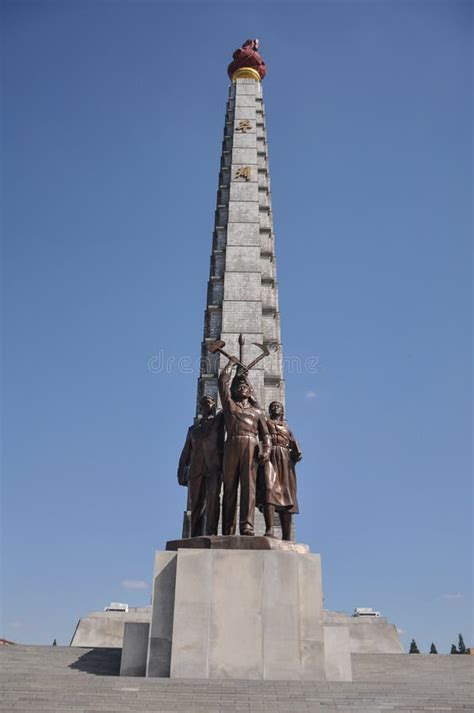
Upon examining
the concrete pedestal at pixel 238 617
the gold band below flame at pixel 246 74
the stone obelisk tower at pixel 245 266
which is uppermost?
the gold band below flame at pixel 246 74

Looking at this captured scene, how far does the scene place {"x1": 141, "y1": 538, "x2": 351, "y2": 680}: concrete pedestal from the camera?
27.8 ft

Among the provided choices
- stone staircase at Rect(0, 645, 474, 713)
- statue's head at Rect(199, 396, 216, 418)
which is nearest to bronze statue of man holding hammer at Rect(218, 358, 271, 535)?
statue's head at Rect(199, 396, 216, 418)

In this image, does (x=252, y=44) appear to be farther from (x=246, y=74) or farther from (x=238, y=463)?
(x=238, y=463)

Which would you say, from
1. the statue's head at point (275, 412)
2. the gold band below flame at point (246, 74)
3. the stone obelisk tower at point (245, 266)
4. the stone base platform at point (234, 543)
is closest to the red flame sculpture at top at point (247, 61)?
the gold band below flame at point (246, 74)

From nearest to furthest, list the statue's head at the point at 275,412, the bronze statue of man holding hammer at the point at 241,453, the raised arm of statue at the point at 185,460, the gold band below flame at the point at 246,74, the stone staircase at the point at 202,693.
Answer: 1. the stone staircase at the point at 202,693
2. the bronze statue of man holding hammer at the point at 241,453
3. the raised arm of statue at the point at 185,460
4. the statue's head at the point at 275,412
5. the gold band below flame at the point at 246,74

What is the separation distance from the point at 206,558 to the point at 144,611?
7185 mm

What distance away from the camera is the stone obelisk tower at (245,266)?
18.5m

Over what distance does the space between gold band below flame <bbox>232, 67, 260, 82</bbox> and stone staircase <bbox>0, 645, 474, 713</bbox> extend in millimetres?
23730

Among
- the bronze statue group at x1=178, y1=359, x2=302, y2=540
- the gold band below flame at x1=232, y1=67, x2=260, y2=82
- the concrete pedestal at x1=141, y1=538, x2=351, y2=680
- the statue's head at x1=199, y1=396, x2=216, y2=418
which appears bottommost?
the concrete pedestal at x1=141, y1=538, x2=351, y2=680

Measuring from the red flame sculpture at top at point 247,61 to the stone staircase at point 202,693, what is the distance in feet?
80.3

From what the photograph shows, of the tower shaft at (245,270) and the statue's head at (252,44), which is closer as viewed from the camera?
the tower shaft at (245,270)

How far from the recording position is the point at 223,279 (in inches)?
773

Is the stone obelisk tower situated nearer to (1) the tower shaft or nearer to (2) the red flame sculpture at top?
(1) the tower shaft

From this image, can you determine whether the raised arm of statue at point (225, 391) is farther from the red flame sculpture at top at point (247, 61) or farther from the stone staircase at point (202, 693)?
the red flame sculpture at top at point (247, 61)
